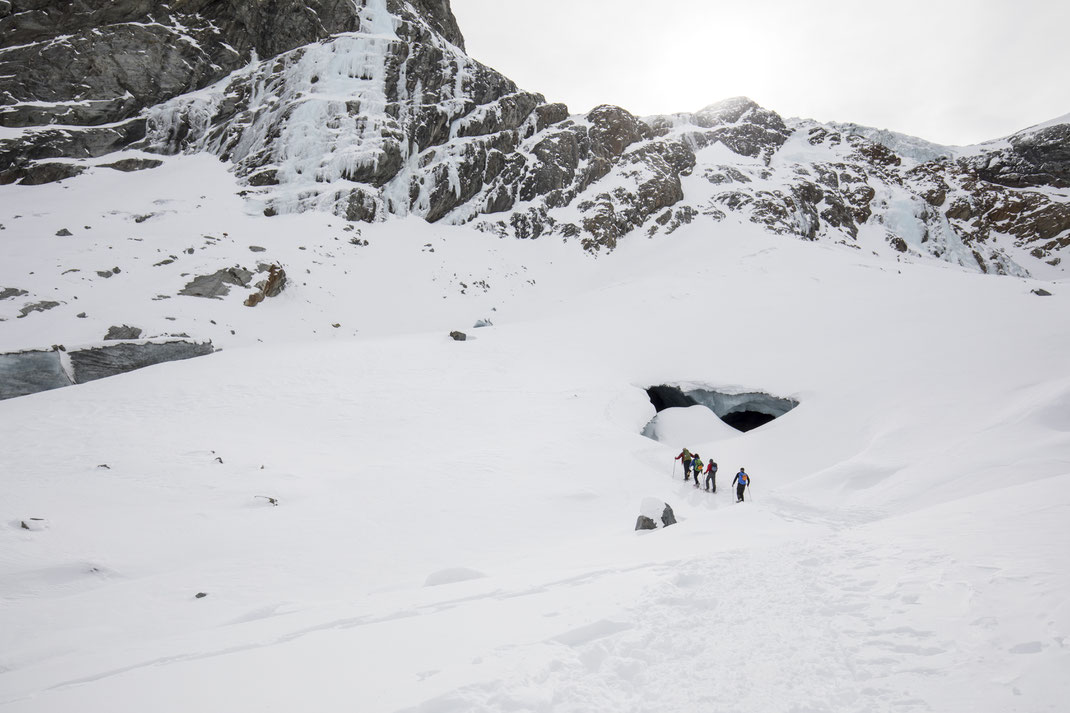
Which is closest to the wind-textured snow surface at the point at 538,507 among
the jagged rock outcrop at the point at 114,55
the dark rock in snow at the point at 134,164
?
the dark rock in snow at the point at 134,164

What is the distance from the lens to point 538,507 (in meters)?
11.5

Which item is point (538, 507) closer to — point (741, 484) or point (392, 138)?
point (741, 484)

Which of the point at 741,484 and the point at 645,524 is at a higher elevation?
the point at 741,484

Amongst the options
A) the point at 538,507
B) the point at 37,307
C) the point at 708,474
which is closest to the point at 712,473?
the point at 708,474

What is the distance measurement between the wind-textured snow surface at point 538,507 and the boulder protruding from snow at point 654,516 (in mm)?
716

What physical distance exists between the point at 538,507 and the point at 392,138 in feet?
136

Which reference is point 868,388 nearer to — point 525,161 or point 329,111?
point 525,161

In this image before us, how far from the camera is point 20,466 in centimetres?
1011

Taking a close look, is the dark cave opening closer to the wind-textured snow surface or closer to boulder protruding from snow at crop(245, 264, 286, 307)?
the wind-textured snow surface

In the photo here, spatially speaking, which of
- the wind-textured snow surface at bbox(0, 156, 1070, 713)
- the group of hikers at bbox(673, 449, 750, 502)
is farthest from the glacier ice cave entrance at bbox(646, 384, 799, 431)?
the group of hikers at bbox(673, 449, 750, 502)

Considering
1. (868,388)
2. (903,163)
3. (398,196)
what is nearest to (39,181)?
(398,196)

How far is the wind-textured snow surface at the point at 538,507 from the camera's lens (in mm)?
4184

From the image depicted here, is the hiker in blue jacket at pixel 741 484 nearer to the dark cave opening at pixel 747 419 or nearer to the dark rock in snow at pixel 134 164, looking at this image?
the dark cave opening at pixel 747 419

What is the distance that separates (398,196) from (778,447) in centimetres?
3785
